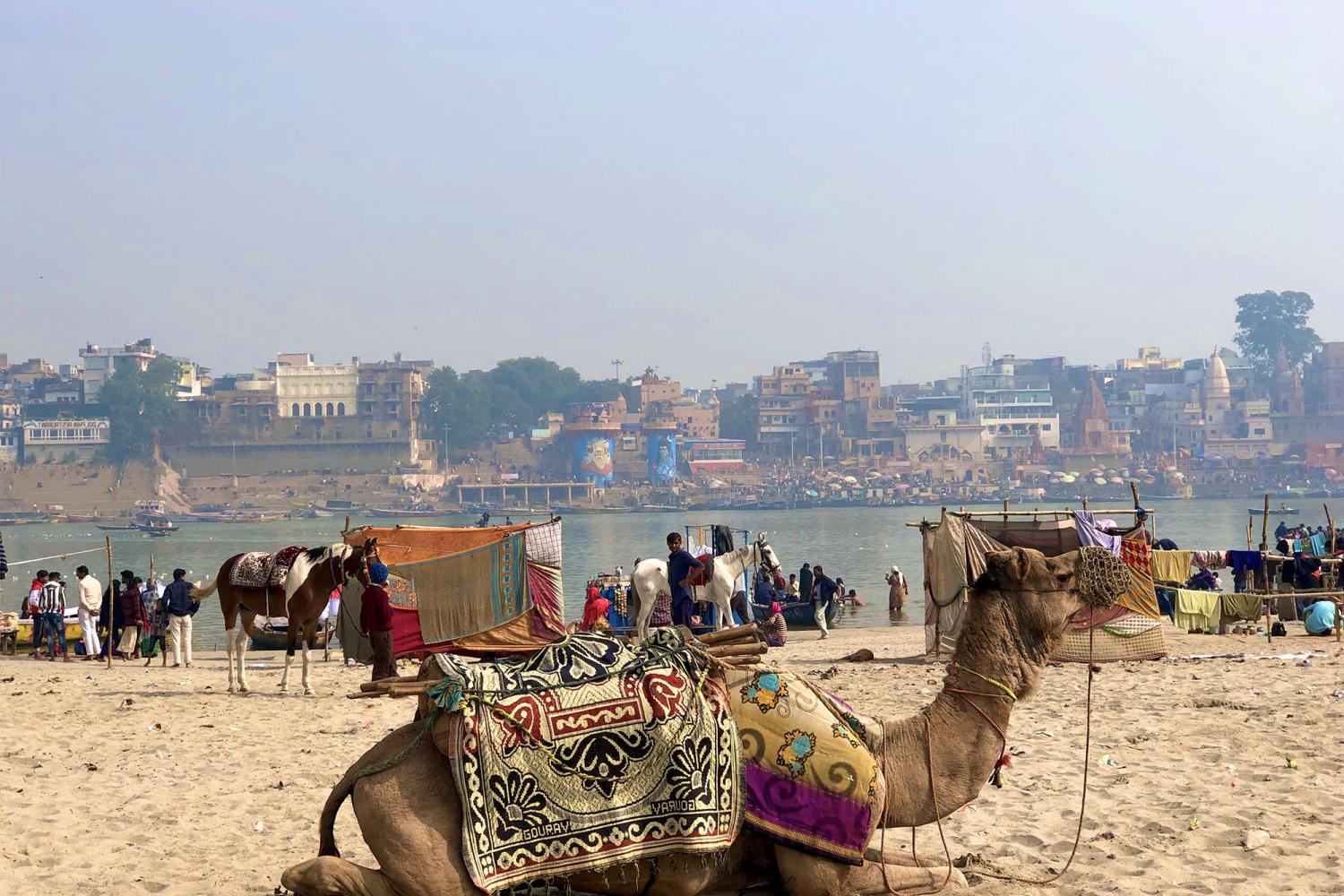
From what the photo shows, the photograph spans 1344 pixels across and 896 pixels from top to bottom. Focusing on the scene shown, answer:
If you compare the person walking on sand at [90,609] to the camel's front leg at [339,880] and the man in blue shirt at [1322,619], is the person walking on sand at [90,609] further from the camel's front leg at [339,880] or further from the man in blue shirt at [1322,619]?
the man in blue shirt at [1322,619]

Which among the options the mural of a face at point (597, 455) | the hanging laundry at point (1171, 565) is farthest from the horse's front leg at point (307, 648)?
the mural of a face at point (597, 455)

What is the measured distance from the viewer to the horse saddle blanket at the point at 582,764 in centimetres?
442

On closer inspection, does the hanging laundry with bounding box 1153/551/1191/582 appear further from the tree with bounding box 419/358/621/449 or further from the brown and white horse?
the tree with bounding box 419/358/621/449

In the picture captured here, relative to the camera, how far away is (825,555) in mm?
75312

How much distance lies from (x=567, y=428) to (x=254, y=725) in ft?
451

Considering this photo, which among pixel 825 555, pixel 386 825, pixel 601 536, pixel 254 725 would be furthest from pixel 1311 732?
pixel 601 536

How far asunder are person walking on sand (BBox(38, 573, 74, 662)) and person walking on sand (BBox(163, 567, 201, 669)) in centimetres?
262

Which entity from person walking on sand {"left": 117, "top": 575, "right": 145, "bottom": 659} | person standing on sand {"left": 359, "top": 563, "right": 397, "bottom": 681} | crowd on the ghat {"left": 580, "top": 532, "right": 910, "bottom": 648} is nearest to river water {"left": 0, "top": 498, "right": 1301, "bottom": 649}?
crowd on the ghat {"left": 580, "top": 532, "right": 910, "bottom": 648}

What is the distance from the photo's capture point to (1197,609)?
16047mm

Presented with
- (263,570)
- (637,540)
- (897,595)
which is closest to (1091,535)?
(263,570)

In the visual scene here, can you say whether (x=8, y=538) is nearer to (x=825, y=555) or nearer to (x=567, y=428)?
(x=567, y=428)

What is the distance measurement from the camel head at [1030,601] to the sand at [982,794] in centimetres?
103

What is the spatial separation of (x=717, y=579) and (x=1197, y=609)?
5.88m

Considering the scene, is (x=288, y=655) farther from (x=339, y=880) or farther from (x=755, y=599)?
(x=755, y=599)
